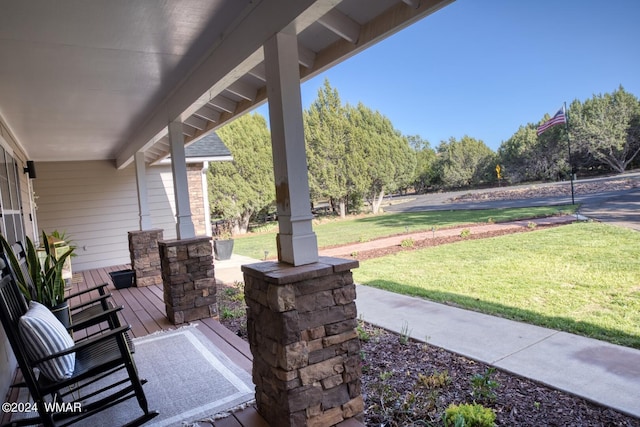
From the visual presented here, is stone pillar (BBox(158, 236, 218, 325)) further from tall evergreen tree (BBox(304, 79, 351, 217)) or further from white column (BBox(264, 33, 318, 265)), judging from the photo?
tall evergreen tree (BBox(304, 79, 351, 217))

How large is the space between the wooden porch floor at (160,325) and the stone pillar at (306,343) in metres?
0.19

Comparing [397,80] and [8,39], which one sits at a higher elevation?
[397,80]

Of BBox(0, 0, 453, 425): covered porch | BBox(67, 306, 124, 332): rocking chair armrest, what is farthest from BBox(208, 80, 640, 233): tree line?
BBox(67, 306, 124, 332): rocking chair armrest

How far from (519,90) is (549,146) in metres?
13.2

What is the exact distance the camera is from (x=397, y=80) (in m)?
42.4

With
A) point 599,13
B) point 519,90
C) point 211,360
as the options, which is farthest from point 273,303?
point 519,90

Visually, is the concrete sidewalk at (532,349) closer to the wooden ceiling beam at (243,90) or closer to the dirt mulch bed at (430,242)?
the wooden ceiling beam at (243,90)

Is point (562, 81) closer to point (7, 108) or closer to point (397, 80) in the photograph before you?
point (397, 80)

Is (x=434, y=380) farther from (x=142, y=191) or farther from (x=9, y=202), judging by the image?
(x=142, y=191)

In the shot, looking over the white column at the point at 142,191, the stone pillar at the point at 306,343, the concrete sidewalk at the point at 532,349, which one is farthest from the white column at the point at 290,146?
the white column at the point at 142,191

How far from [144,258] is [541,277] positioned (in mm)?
5983

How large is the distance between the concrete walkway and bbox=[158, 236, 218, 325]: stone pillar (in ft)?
5.76

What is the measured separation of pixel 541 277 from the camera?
5.35 m

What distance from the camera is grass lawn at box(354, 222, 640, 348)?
149 inches
